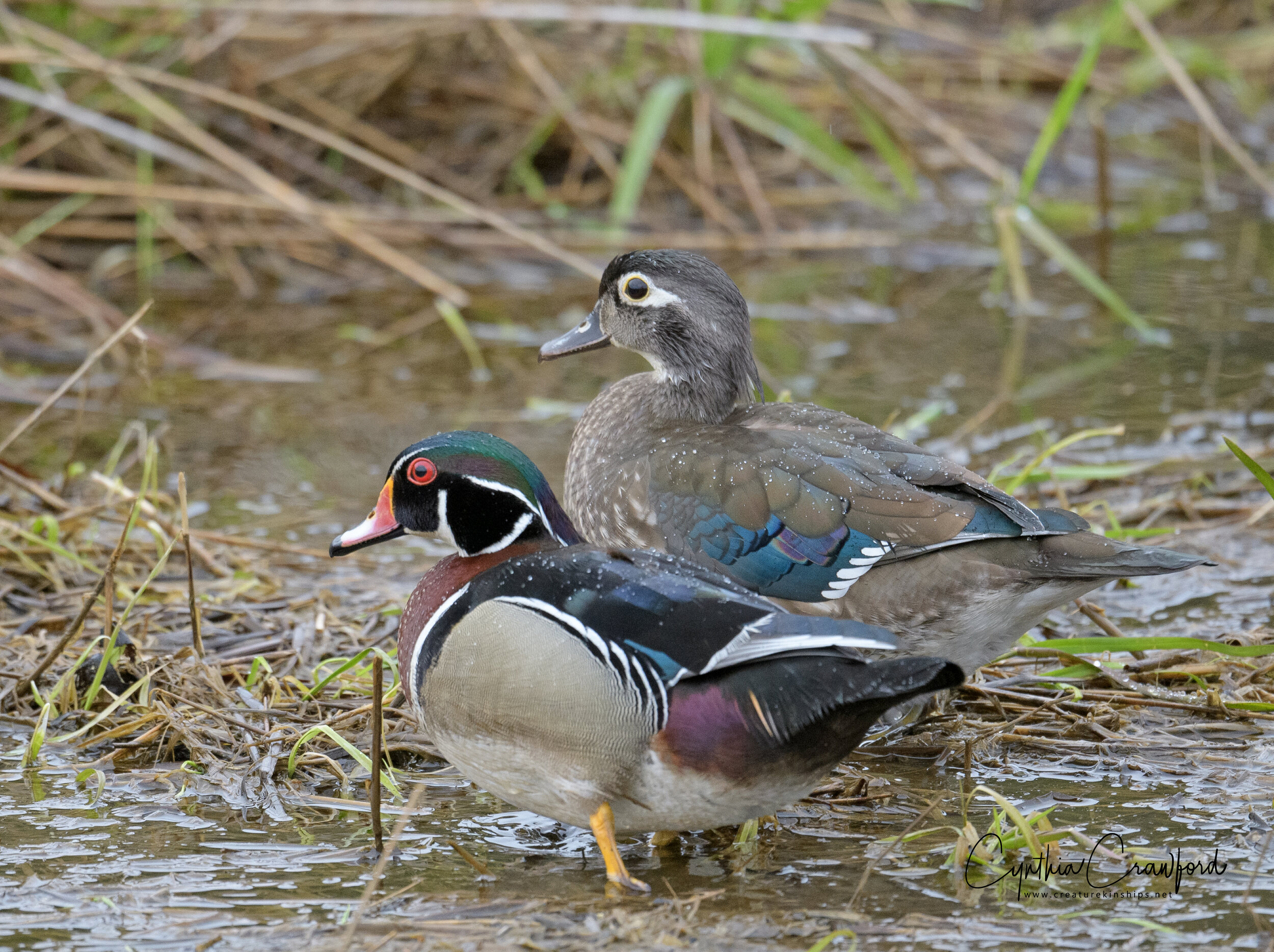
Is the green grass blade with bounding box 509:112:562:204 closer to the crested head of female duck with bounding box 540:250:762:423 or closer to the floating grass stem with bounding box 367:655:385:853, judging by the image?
the crested head of female duck with bounding box 540:250:762:423

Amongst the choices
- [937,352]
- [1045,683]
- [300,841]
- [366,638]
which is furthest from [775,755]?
[937,352]

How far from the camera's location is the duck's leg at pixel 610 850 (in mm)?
2953

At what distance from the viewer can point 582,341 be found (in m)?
4.85

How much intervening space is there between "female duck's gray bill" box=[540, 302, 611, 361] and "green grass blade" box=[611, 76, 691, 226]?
304cm

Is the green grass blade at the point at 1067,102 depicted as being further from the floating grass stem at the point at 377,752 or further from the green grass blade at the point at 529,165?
the floating grass stem at the point at 377,752

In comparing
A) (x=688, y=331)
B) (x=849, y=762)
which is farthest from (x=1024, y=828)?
(x=688, y=331)

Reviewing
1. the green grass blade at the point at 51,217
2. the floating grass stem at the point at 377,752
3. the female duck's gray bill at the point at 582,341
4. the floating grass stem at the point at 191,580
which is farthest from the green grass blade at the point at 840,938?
the green grass blade at the point at 51,217

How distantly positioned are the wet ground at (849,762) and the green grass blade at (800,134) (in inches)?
17.7

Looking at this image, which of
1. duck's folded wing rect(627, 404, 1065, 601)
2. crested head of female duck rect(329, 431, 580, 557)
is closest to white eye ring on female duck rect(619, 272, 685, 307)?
duck's folded wing rect(627, 404, 1065, 601)

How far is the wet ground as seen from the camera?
2818mm

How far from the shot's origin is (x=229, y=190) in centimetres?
761

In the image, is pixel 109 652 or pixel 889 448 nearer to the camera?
pixel 109 652

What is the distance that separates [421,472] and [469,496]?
120 millimetres

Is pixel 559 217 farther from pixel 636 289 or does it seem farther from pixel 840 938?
pixel 840 938
